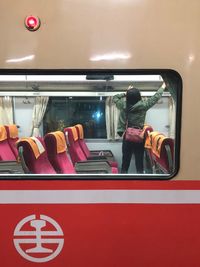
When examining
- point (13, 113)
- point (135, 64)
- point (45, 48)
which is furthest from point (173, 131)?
point (13, 113)

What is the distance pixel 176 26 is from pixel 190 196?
37.2 inches

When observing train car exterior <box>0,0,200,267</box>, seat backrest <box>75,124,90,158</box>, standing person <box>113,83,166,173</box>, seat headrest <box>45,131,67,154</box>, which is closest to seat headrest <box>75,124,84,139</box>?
seat backrest <box>75,124,90,158</box>

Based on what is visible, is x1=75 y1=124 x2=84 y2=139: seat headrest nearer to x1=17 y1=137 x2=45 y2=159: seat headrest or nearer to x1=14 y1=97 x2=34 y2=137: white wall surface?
x1=17 y1=137 x2=45 y2=159: seat headrest

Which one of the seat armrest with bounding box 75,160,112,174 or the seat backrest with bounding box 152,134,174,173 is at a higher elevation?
the seat backrest with bounding box 152,134,174,173

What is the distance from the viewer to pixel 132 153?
6.01 ft

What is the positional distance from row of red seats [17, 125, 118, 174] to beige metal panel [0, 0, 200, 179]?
521mm

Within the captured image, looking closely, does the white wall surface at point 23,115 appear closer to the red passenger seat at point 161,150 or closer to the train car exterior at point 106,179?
the train car exterior at point 106,179

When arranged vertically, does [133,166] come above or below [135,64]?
below

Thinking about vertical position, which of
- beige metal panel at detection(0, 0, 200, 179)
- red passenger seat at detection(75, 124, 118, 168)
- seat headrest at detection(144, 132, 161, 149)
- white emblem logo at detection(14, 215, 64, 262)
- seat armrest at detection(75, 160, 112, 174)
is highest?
beige metal panel at detection(0, 0, 200, 179)

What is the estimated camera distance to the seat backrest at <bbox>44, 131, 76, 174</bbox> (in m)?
1.95

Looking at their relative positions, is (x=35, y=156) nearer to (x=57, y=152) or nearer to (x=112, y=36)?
(x=57, y=152)

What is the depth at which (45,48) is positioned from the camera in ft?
5.38

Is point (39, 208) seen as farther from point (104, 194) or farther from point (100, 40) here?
point (100, 40)

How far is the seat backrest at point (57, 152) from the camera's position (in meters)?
1.95
